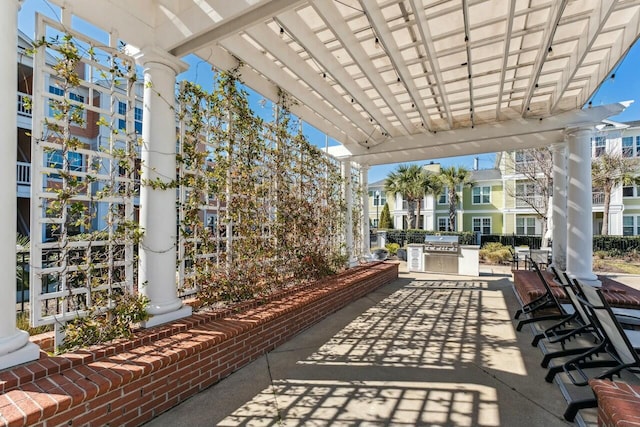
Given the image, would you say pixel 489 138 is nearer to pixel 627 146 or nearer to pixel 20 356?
pixel 20 356

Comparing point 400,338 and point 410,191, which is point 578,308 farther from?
point 410,191

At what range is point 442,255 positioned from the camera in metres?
10.1

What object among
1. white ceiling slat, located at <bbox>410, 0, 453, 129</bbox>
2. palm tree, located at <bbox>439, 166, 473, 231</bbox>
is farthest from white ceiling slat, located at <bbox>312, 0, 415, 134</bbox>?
palm tree, located at <bbox>439, 166, 473, 231</bbox>

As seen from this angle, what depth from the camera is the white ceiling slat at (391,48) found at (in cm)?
344

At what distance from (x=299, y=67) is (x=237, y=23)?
1716 millimetres

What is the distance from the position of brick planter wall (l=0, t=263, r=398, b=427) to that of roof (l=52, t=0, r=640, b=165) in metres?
2.78

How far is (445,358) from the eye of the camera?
3.55 meters

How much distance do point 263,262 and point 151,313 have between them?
1778mm

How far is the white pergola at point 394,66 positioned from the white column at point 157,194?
0.01 metres

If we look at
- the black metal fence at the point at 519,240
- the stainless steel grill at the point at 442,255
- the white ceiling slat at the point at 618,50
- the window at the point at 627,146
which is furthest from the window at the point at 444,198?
the white ceiling slat at the point at 618,50

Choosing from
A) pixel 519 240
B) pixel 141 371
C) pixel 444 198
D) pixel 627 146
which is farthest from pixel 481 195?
pixel 141 371

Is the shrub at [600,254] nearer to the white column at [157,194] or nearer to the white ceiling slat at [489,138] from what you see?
the white ceiling slat at [489,138]

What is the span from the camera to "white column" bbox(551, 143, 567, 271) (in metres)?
6.88

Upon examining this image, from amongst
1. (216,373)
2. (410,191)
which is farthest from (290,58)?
(410,191)
